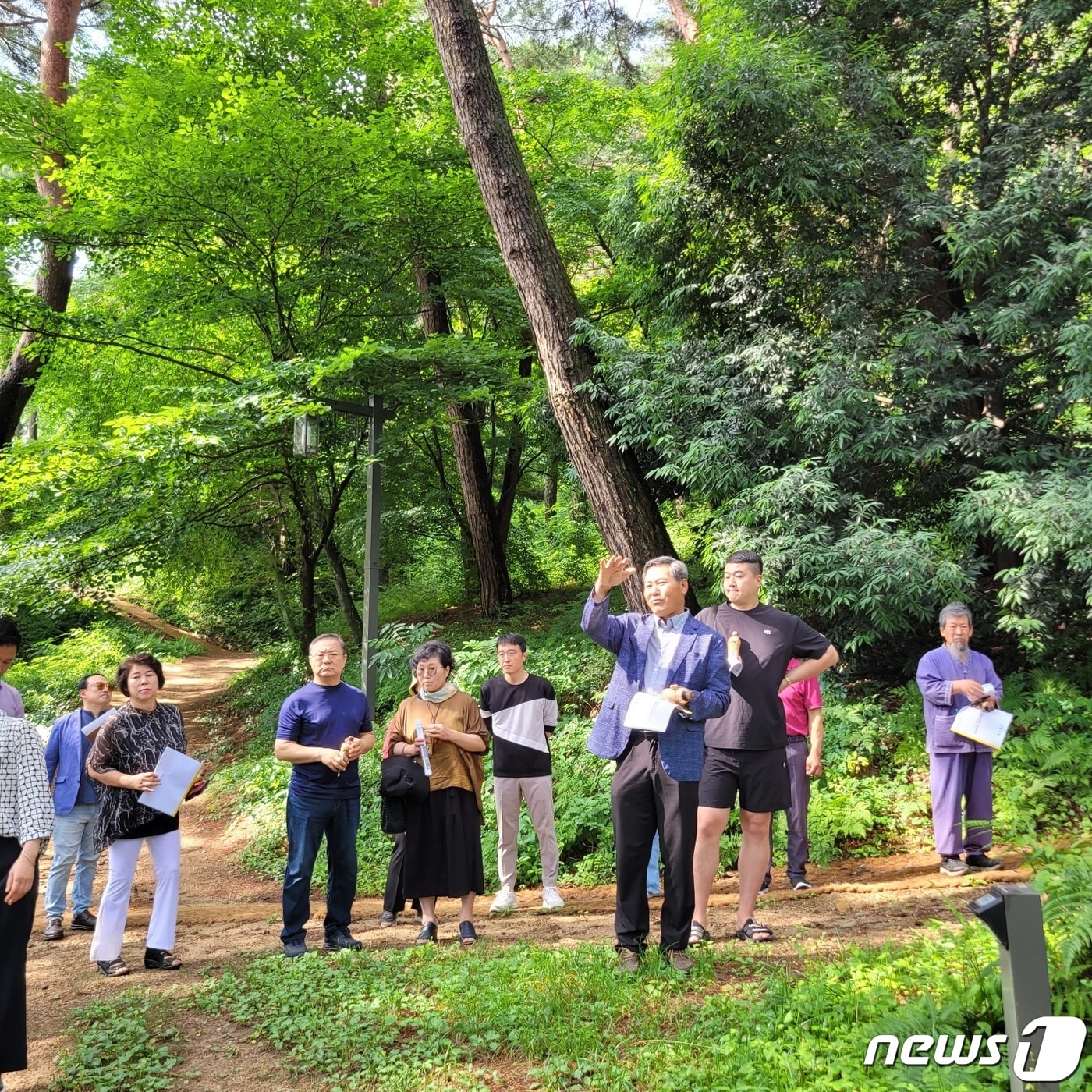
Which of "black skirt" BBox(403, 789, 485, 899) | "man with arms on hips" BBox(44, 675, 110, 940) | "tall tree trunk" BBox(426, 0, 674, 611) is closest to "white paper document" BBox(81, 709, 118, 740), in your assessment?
"man with arms on hips" BBox(44, 675, 110, 940)

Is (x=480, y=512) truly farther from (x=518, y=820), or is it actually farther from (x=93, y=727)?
(x=93, y=727)

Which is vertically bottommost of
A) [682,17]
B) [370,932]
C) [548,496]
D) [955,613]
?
[370,932]

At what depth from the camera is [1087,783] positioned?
21.0 ft

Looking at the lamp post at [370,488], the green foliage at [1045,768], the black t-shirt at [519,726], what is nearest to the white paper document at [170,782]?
the black t-shirt at [519,726]

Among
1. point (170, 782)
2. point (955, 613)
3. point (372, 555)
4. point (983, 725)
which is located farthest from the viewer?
point (372, 555)

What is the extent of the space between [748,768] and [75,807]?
4842 millimetres

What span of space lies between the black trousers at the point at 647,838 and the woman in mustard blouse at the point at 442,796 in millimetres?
1210

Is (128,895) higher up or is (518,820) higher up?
(518,820)

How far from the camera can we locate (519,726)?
19.4ft

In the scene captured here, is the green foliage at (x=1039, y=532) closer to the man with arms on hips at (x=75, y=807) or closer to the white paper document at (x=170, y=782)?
the white paper document at (x=170, y=782)

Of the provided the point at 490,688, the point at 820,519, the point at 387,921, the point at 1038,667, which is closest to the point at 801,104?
the point at 820,519

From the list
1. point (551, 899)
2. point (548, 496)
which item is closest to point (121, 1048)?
point (551, 899)

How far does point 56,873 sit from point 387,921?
2.54 metres

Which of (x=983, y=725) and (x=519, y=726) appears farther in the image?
(x=519, y=726)
